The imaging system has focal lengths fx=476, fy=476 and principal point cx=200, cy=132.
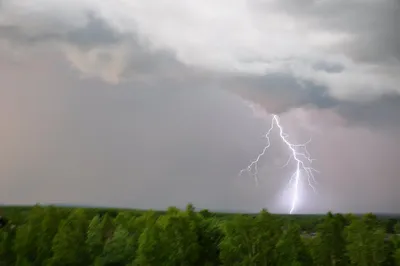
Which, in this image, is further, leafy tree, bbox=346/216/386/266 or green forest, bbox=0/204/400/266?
green forest, bbox=0/204/400/266

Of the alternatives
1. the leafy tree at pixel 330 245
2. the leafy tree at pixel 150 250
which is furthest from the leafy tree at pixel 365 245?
the leafy tree at pixel 150 250

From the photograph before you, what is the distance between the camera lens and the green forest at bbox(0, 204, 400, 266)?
4066 millimetres

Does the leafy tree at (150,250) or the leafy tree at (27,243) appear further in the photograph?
the leafy tree at (27,243)

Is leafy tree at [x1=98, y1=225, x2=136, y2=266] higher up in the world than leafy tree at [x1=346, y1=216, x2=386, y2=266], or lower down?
lower down

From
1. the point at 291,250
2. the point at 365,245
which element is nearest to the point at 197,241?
the point at 291,250

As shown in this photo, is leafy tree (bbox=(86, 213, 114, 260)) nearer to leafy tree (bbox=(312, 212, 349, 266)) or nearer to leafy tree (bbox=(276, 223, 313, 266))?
leafy tree (bbox=(276, 223, 313, 266))

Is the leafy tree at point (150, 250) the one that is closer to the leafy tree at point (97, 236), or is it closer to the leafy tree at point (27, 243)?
the leafy tree at point (97, 236)

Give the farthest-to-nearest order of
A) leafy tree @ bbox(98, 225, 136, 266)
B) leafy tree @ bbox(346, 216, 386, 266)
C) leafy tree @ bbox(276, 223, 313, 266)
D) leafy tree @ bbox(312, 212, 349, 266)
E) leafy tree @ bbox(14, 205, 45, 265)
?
leafy tree @ bbox(14, 205, 45, 265), leafy tree @ bbox(98, 225, 136, 266), leafy tree @ bbox(312, 212, 349, 266), leafy tree @ bbox(276, 223, 313, 266), leafy tree @ bbox(346, 216, 386, 266)

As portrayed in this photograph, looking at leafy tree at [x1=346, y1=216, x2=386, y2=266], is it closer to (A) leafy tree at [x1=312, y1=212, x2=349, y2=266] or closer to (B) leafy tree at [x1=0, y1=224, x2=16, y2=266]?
(A) leafy tree at [x1=312, y1=212, x2=349, y2=266]

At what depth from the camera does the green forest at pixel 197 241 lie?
4066mm

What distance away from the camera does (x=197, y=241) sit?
4367mm

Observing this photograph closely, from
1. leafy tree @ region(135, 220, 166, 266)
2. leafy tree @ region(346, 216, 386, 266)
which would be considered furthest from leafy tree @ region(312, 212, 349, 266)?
leafy tree @ region(135, 220, 166, 266)

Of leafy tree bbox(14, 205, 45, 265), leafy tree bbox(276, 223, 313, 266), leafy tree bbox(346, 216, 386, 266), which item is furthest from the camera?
leafy tree bbox(14, 205, 45, 265)

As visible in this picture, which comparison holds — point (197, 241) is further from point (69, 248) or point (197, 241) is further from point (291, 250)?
point (69, 248)
